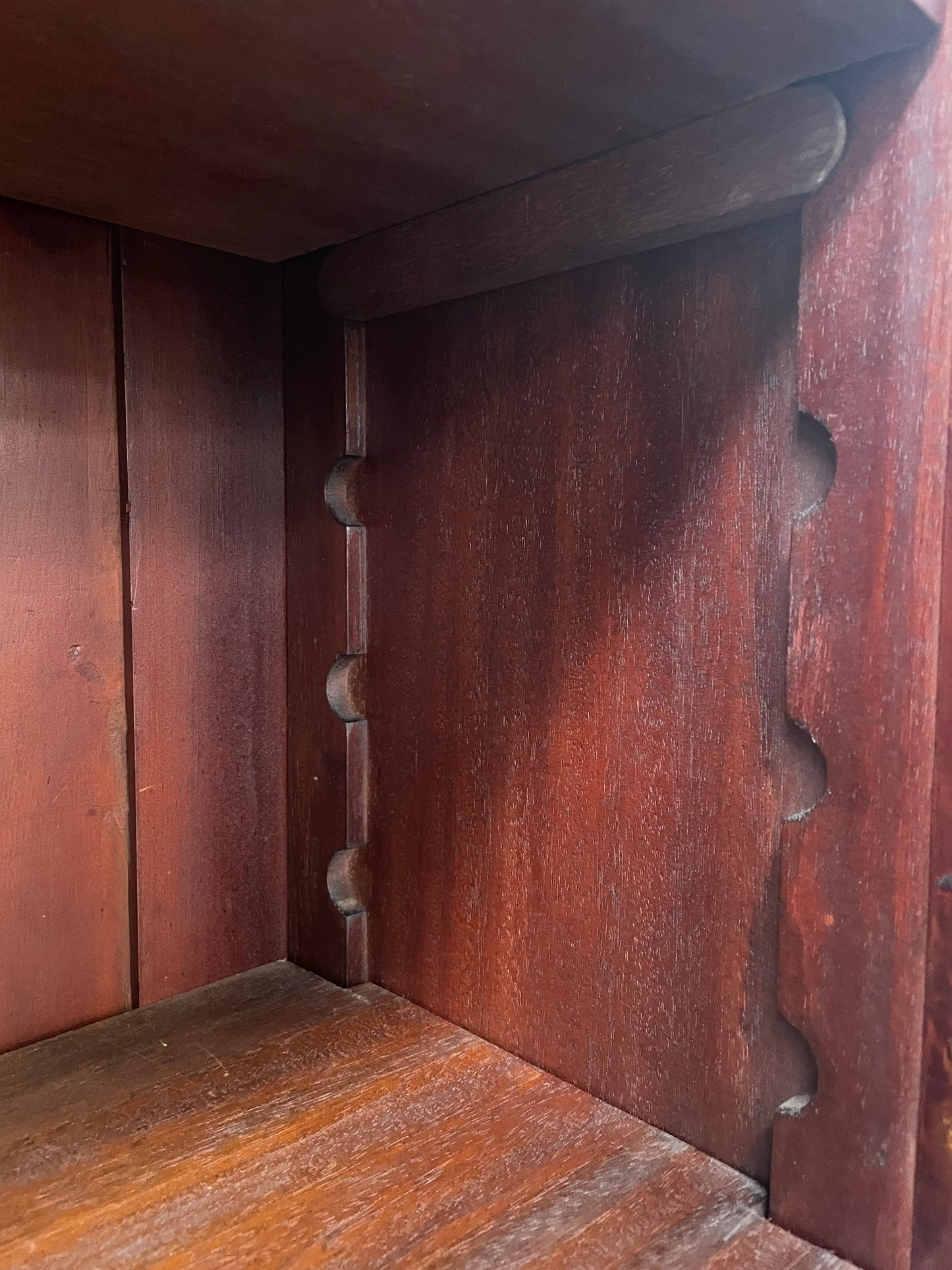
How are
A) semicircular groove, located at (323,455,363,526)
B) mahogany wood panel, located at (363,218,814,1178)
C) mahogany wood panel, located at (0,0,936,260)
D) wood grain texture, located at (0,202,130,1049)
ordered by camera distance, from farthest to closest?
semicircular groove, located at (323,455,363,526)
wood grain texture, located at (0,202,130,1049)
mahogany wood panel, located at (363,218,814,1178)
mahogany wood panel, located at (0,0,936,260)

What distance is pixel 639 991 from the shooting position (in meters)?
0.72

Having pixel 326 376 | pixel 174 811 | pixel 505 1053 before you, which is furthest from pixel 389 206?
pixel 505 1053

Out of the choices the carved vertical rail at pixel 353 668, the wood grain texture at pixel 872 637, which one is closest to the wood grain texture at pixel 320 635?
the carved vertical rail at pixel 353 668

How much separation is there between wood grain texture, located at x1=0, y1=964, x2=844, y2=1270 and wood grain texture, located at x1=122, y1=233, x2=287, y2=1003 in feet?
0.43

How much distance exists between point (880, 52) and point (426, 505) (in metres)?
0.46

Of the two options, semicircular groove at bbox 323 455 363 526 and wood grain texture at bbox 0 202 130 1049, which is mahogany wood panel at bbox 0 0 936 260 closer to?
wood grain texture at bbox 0 202 130 1049

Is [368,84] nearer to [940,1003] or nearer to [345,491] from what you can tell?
[345,491]

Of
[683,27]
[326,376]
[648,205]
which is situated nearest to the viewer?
[683,27]

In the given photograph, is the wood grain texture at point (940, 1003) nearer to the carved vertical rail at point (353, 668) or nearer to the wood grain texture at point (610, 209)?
the wood grain texture at point (610, 209)

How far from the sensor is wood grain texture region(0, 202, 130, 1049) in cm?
80

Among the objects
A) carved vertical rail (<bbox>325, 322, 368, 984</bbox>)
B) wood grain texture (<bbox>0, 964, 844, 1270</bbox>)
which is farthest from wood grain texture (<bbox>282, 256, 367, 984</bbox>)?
wood grain texture (<bbox>0, 964, 844, 1270</bbox>)

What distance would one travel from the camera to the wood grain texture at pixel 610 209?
1.89ft

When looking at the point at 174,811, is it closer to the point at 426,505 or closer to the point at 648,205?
the point at 426,505

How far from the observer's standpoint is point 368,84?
581 millimetres
